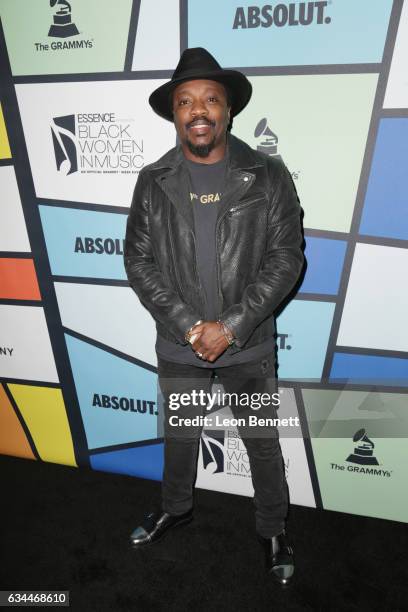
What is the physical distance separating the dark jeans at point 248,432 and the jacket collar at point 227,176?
0.60 m

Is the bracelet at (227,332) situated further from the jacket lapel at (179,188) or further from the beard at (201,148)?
the beard at (201,148)

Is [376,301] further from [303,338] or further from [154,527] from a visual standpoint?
[154,527]

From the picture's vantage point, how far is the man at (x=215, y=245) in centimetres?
162

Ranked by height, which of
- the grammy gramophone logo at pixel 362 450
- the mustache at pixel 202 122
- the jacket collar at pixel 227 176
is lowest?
the grammy gramophone logo at pixel 362 450

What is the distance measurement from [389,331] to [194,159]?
43.9 inches

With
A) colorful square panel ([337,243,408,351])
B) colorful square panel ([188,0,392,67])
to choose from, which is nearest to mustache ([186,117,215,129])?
colorful square panel ([188,0,392,67])

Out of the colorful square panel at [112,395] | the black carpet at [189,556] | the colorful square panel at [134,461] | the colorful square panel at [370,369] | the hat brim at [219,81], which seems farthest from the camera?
the colorful square panel at [134,461]

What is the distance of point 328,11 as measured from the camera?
166 cm

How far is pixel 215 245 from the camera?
5.49ft

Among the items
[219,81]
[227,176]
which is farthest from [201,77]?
[227,176]

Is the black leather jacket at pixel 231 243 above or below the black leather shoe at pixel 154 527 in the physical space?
above

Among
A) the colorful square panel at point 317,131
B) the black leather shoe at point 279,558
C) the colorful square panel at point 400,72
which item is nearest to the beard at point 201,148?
the colorful square panel at point 317,131

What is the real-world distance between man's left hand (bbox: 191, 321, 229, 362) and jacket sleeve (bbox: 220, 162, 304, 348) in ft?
0.14

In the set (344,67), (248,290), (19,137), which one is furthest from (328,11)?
(19,137)
